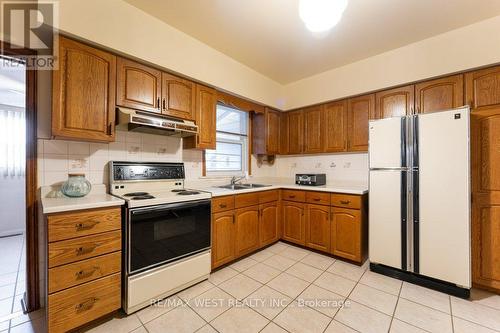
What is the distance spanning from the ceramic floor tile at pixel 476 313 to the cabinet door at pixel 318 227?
3.91 feet

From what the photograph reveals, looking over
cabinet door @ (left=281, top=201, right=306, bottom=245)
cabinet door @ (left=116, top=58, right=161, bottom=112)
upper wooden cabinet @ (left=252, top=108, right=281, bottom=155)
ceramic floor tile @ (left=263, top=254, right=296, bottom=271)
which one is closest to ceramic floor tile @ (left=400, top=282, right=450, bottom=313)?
ceramic floor tile @ (left=263, top=254, right=296, bottom=271)

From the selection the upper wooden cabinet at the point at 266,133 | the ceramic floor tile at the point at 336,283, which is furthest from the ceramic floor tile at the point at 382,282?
the upper wooden cabinet at the point at 266,133

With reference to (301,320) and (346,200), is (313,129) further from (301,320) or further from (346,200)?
(301,320)

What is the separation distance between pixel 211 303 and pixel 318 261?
140 centimetres

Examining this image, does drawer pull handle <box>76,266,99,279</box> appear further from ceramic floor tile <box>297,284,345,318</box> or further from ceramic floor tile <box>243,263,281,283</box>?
ceramic floor tile <box>297,284,345,318</box>

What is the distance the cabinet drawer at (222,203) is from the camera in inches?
90.7

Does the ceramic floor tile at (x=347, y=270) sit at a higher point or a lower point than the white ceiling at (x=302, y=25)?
lower

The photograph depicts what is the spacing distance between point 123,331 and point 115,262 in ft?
1.52

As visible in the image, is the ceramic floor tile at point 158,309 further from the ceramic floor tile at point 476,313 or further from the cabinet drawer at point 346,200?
the ceramic floor tile at point 476,313

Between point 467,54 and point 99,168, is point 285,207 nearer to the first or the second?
point 99,168

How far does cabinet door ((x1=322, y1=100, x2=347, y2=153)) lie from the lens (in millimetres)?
3018

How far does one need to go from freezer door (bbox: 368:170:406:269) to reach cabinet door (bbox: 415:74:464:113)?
87 cm

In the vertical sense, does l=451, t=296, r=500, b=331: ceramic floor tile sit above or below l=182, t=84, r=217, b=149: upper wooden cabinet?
below

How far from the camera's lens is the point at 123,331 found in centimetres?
151
